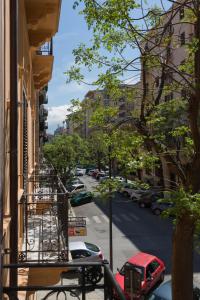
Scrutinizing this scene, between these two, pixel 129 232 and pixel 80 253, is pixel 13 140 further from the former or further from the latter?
pixel 129 232

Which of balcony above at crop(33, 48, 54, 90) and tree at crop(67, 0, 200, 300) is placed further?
balcony above at crop(33, 48, 54, 90)

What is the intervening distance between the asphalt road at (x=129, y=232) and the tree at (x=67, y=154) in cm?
525

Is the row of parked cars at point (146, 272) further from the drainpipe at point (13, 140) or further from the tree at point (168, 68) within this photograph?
the drainpipe at point (13, 140)

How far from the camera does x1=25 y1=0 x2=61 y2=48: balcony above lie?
8.86 metres

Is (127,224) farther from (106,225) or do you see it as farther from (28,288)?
(28,288)

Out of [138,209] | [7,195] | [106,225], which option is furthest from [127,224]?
[7,195]

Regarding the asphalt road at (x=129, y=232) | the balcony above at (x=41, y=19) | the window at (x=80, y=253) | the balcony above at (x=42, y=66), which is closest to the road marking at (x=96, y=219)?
the asphalt road at (x=129, y=232)

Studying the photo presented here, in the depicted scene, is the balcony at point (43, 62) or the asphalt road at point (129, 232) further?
the asphalt road at point (129, 232)

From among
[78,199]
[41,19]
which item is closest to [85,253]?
[41,19]

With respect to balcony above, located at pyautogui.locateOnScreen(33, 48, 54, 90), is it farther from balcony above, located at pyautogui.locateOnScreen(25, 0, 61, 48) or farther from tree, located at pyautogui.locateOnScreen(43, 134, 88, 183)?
tree, located at pyautogui.locateOnScreen(43, 134, 88, 183)

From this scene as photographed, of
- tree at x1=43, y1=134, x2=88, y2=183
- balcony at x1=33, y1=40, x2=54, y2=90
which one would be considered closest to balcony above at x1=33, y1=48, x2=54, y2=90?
balcony at x1=33, y1=40, x2=54, y2=90

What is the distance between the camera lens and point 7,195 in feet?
16.5

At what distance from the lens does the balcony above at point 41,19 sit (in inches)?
349

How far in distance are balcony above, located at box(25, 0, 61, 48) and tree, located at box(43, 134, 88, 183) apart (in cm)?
2978
